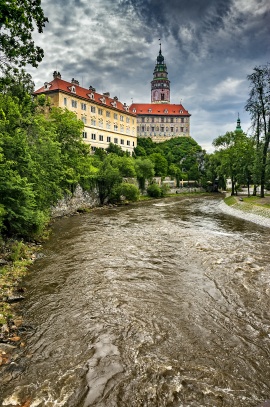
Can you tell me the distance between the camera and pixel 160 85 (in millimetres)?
132375

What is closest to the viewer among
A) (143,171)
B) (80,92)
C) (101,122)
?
(143,171)

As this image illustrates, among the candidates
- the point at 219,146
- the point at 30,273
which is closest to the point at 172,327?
the point at 30,273

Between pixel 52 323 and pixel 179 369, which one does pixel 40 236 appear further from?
pixel 179 369

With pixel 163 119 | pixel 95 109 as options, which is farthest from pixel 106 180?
pixel 163 119

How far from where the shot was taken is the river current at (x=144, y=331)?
588cm

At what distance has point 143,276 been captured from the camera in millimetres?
12516

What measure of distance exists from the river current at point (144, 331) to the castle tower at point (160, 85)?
126282 millimetres

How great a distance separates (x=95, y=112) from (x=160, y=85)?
7465cm

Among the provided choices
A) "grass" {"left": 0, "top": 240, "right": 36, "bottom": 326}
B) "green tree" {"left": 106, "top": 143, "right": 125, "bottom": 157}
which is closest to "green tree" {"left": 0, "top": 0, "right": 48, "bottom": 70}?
"grass" {"left": 0, "top": 240, "right": 36, "bottom": 326}

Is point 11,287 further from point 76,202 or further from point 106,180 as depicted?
point 106,180

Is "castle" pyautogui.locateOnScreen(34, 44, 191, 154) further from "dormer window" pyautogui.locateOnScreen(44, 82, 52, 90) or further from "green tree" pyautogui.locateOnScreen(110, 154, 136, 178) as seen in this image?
"green tree" pyautogui.locateOnScreen(110, 154, 136, 178)

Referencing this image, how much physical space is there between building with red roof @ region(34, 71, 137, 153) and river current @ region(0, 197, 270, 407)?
46.0m

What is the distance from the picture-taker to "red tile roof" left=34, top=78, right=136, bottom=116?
198 ft

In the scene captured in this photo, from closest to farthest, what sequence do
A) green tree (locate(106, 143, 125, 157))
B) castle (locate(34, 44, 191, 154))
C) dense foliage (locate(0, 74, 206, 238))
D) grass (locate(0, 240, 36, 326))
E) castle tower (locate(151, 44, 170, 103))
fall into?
grass (locate(0, 240, 36, 326)) → dense foliage (locate(0, 74, 206, 238)) → castle (locate(34, 44, 191, 154)) → green tree (locate(106, 143, 125, 157)) → castle tower (locate(151, 44, 170, 103))
